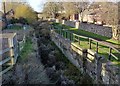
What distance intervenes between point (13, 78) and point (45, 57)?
220 inches

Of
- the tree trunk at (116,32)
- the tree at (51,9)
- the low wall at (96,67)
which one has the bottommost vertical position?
the low wall at (96,67)

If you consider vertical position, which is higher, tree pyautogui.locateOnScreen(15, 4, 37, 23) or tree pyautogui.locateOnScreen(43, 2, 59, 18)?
tree pyautogui.locateOnScreen(43, 2, 59, 18)

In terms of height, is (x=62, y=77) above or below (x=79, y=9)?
below

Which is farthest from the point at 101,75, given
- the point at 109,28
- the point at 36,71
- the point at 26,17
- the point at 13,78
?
the point at 26,17

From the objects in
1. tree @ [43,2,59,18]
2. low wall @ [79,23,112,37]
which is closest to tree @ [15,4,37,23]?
low wall @ [79,23,112,37]

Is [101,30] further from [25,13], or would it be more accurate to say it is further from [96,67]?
[25,13]

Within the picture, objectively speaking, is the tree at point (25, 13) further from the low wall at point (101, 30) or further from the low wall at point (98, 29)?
the low wall at point (101, 30)

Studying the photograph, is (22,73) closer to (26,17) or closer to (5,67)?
(5,67)

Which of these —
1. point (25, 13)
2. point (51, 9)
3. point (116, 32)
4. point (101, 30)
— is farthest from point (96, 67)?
point (51, 9)

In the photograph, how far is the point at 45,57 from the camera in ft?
39.8

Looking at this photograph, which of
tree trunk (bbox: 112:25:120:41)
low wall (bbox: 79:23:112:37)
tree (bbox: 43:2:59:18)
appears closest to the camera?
tree trunk (bbox: 112:25:120:41)

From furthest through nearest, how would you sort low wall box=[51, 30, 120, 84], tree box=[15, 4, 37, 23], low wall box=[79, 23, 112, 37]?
tree box=[15, 4, 37, 23] → low wall box=[79, 23, 112, 37] → low wall box=[51, 30, 120, 84]

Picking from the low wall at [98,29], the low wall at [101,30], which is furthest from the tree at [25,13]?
the low wall at [101,30]

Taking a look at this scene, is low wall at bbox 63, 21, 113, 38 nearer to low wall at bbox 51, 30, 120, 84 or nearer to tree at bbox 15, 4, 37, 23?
tree at bbox 15, 4, 37, 23
